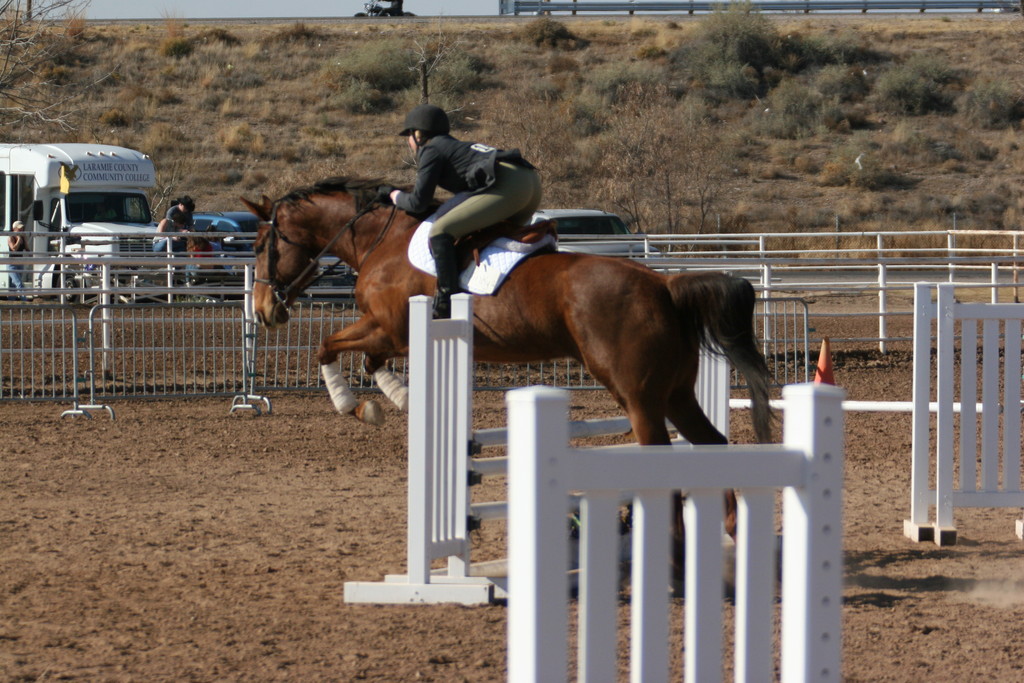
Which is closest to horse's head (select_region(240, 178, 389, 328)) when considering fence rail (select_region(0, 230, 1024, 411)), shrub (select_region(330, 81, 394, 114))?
fence rail (select_region(0, 230, 1024, 411))

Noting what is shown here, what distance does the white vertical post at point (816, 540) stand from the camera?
2.67 metres

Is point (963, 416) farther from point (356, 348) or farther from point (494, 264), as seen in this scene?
point (356, 348)

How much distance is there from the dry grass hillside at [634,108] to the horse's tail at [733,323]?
1124 inches

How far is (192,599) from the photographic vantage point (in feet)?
18.4

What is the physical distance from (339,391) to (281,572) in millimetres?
1415

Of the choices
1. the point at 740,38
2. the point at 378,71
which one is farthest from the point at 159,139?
the point at 740,38

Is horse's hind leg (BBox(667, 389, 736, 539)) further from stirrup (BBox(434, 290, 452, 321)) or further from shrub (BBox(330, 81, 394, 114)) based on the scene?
shrub (BBox(330, 81, 394, 114))

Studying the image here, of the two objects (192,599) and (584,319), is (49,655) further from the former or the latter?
(584,319)

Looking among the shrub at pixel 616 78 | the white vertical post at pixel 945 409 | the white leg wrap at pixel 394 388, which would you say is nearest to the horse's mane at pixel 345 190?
the white leg wrap at pixel 394 388

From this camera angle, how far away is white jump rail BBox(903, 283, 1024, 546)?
6617mm

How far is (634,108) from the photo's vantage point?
1588 inches

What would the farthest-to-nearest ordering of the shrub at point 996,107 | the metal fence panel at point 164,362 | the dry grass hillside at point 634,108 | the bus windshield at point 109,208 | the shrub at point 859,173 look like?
the shrub at point 996,107
the shrub at point 859,173
the dry grass hillside at point 634,108
the bus windshield at point 109,208
the metal fence panel at point 164,362

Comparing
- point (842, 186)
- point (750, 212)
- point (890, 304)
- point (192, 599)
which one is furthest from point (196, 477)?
point (842, 186)

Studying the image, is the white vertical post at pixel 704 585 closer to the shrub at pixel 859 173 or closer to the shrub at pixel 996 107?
the shrub at pixel 859 173
